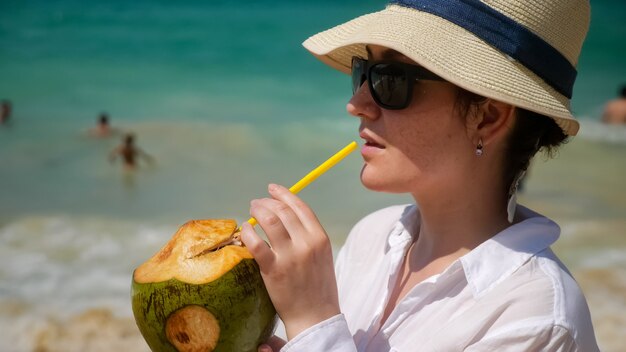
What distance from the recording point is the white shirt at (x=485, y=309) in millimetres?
1305

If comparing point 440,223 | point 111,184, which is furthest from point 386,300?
point 111,184

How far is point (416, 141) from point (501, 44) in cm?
24

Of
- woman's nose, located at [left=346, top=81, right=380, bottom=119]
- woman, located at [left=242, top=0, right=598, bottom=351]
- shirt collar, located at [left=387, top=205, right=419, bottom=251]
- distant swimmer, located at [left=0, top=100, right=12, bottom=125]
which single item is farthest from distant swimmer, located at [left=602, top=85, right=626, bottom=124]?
woman's nose, located at [left=346, top=81, right=380, bottom=119]

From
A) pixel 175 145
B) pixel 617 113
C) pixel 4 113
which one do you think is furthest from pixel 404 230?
pixel 4 113

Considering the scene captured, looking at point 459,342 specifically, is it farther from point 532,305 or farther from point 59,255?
point 59,255

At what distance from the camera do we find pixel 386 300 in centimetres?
159

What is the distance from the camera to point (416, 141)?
57.6 inches

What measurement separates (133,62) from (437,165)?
13836 millimetres

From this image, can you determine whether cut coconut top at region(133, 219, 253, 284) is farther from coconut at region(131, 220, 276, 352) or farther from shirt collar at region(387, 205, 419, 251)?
shirt collar at region(387, 205, 419, 251)

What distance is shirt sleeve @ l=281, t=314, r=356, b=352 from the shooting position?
132cm

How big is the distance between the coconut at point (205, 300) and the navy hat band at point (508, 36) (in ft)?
1.93

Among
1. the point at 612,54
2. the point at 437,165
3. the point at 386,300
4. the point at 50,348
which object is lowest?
the point at 612,54

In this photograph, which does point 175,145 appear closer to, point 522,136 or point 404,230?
point 404,230

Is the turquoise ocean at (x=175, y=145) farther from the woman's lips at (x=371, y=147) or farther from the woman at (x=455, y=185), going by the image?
the woman's lips at (x=371, y=147)
